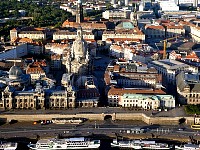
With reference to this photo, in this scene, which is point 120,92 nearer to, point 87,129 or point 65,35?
point 87,129

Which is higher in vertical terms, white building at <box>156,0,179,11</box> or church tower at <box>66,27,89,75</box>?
white building at <box>156,0,179,11</box>

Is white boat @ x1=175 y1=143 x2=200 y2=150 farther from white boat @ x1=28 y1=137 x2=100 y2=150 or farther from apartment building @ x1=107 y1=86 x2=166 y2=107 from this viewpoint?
apartment building @ x1=107 y1=86 x2=166 y2=107

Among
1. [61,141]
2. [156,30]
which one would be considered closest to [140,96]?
[61,141]

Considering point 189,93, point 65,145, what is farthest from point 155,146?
point 189,93

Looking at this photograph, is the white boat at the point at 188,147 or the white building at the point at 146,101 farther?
→ the white building at the point at 146,101

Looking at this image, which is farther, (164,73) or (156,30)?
(156,30)

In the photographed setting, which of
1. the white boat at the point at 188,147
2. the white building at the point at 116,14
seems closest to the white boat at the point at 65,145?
the white boat at the point at 188,147

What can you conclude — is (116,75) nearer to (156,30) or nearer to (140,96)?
(140,96)

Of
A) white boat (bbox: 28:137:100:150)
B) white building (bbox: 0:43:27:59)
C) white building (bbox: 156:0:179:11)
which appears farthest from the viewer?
white building (bbox: 156:0:179:11)

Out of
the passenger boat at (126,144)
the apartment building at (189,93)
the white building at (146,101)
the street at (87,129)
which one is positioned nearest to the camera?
the passenger boat at (126,144)

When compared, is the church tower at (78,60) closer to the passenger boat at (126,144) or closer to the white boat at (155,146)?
the passenger boat at (126,144)

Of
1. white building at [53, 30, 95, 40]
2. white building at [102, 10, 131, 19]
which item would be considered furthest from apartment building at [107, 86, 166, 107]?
white building at [102, 10, 131, 19]
